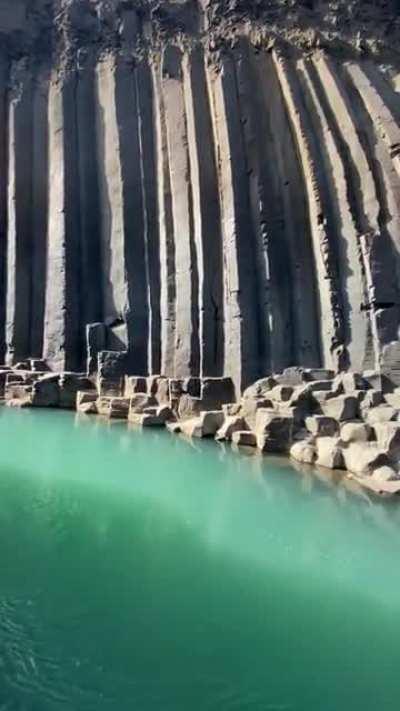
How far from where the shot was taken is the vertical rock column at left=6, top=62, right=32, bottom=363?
61.0 feet

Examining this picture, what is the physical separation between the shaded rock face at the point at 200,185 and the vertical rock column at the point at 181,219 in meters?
0.05

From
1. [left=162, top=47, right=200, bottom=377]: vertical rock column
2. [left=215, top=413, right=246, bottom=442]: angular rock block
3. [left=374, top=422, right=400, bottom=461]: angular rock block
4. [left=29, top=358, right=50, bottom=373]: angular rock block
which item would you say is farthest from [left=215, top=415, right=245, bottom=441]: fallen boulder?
[left=29, top=358, right=50, bottom=373]: angular rock block

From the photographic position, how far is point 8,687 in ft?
11.6

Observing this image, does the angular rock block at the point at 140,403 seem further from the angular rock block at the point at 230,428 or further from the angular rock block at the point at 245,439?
the angular rock block at the point at 245,439

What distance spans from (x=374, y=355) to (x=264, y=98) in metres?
8.63

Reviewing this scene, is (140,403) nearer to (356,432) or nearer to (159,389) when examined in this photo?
(159,389)

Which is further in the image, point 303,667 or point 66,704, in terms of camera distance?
point 303,667

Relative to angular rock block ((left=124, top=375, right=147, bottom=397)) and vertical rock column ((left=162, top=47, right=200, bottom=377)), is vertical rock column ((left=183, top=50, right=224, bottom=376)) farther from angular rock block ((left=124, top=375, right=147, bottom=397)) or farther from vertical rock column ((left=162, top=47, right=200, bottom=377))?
angular rock block ((left=124, top=375, right=147, bottom=397))

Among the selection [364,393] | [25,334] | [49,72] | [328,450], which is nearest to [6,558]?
[328,450]

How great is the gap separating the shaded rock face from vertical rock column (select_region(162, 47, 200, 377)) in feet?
0.15

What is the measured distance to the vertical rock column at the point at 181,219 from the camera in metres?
15.5

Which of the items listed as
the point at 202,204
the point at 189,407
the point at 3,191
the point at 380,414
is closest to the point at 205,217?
the point at 202,204

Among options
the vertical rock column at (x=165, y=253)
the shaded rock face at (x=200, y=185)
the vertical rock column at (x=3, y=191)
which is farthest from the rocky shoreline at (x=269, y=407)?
the vertical rock column at (x=3, y=191)

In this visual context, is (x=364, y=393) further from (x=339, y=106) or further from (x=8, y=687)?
(x=339, y=106)
